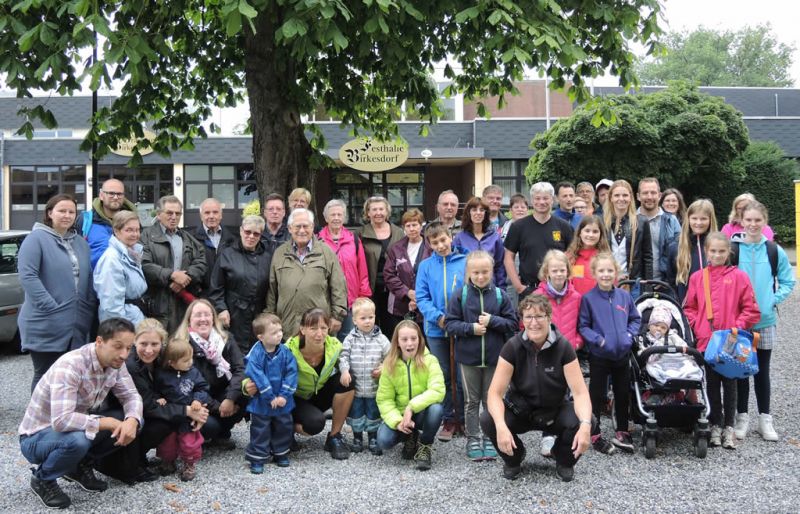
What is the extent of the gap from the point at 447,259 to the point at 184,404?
7.78 feet

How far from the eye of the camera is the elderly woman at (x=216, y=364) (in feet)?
17.3

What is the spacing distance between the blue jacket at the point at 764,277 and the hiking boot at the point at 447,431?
257cm

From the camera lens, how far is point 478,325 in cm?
538

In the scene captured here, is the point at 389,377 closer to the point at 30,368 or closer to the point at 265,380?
the point at 265,380

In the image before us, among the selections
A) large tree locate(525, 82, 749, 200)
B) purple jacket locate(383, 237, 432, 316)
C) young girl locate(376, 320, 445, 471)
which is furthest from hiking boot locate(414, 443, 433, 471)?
large tree locate(525, 82, 749, 200)

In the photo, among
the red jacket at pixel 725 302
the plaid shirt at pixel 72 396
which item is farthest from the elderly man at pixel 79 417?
the red jacket at pixel 725 302

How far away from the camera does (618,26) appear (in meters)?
7.71

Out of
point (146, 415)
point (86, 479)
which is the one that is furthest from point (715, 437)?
point (86, 479)

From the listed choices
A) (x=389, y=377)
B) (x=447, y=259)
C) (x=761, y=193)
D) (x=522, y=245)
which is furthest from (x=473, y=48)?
(x=761, y=193)

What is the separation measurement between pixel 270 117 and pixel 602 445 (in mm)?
5283

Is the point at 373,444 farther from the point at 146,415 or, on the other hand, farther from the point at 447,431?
the point at 146,415

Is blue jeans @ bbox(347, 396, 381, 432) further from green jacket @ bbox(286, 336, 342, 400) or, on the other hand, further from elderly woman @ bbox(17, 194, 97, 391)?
elderly woman @ bbox(17, 194, 97, 391)

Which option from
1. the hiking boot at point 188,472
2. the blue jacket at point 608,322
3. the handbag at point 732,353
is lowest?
the hiking boot at point 188,472

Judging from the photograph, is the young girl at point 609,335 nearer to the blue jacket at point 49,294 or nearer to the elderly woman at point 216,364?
the elderly woman at point 216,364
